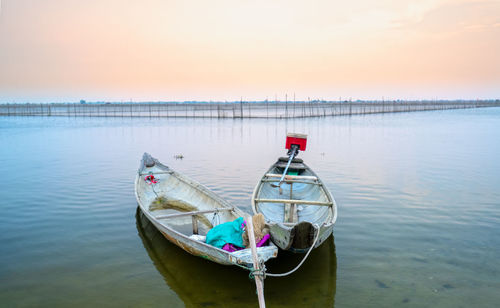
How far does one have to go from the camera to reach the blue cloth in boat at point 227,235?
16.9ft

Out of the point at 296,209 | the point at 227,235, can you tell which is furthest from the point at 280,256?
the point at 296,209

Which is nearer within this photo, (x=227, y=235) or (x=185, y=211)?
(x=227, y=235)

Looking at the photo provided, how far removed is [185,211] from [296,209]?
2909 millimetres

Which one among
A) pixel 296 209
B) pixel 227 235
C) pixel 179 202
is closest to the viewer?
pixel 227 235

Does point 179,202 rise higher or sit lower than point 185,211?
higher

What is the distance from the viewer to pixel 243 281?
16.7ft

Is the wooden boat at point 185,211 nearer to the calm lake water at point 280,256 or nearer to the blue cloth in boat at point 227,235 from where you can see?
the blue cloth in boat at point 227,235

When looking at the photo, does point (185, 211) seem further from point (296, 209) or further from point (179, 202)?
point (296, 209)

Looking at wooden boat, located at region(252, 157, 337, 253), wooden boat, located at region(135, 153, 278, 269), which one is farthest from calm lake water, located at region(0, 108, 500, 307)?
wooden boat, located at region(252, 157, 337, 253)

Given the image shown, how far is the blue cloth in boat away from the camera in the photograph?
5145 mm

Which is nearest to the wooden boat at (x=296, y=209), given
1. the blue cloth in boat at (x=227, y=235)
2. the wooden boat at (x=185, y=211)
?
the wooden boat at (x=185, y=211)

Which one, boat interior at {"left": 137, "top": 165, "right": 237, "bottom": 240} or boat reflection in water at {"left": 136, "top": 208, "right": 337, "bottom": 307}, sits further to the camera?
boat interior at {"left": 137, "top": 165, "right": 237, "bottom": 240}

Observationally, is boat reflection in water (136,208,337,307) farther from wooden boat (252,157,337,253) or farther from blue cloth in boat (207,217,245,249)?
wooden boat (252,157,337,253)

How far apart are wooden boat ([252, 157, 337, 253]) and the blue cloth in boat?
527 mm
